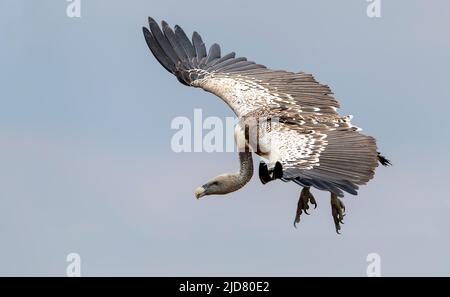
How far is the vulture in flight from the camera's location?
68.5 feet

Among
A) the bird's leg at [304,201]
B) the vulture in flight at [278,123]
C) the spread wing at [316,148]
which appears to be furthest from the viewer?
the bird's leg at [304,201]

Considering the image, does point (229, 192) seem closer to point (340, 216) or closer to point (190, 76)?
point (340, 216)

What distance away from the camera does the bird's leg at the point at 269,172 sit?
2012 centimetres

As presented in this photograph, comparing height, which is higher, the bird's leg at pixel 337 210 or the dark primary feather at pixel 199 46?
the dark primary feather at pixel 199 46

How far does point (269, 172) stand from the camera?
20.3 metres

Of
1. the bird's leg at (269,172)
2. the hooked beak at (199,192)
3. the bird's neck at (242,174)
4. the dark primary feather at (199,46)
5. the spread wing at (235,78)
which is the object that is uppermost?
the dark primary feather at (199,46)

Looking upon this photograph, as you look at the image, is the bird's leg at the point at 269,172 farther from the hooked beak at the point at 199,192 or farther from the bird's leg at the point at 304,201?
the bird's leg at the point at 304,201

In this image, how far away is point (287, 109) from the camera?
24.9 metres

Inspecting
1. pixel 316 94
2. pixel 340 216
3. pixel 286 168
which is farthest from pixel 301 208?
pixel 286 168

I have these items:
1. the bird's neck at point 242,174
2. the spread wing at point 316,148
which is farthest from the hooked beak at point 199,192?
the spread wing at point 316,148

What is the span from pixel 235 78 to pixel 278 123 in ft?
11.8

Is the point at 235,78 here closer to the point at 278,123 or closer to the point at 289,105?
the point at 289,105

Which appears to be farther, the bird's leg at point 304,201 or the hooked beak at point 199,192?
the bird's leg at point 304,201

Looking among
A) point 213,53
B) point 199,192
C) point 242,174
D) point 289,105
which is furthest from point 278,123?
point 213,53
